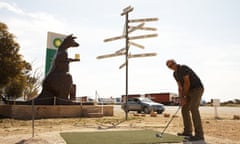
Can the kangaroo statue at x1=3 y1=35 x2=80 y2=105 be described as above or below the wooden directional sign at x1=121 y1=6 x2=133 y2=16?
below

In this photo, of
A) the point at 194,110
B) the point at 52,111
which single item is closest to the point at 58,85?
the point at 52,111

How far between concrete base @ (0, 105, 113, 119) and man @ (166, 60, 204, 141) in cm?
860

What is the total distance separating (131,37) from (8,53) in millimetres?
6336

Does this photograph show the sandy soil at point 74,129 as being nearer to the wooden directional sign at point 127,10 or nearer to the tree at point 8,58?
the tree at point 8,58

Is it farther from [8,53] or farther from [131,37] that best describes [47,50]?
[131,37]

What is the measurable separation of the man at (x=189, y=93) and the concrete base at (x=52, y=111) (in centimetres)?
860

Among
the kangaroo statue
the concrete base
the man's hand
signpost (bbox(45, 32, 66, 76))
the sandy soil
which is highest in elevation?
signpost (bbox(45, 32, 66, 76))

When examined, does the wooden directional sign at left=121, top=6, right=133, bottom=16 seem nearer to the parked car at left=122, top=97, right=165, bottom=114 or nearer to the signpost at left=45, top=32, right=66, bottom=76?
Answer: the signpost at left=45, top=32, right=66, bottom=76

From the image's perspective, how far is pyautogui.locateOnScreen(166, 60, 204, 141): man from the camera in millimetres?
6414

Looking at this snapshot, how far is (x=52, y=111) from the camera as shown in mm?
14070

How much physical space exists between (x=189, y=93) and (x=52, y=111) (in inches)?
362

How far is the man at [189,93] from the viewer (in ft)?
21.0

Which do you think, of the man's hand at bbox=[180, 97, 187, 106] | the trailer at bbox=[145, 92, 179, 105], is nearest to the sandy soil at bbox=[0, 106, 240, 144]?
the man's hand at bbox=[180, 97, 187, 106]

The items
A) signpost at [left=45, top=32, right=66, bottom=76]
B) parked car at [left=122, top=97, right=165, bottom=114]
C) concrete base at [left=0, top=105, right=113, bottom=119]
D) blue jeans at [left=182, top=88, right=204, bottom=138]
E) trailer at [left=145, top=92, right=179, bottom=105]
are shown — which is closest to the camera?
blue jeans at [left=182, top=88, right=204, bottom=138]
